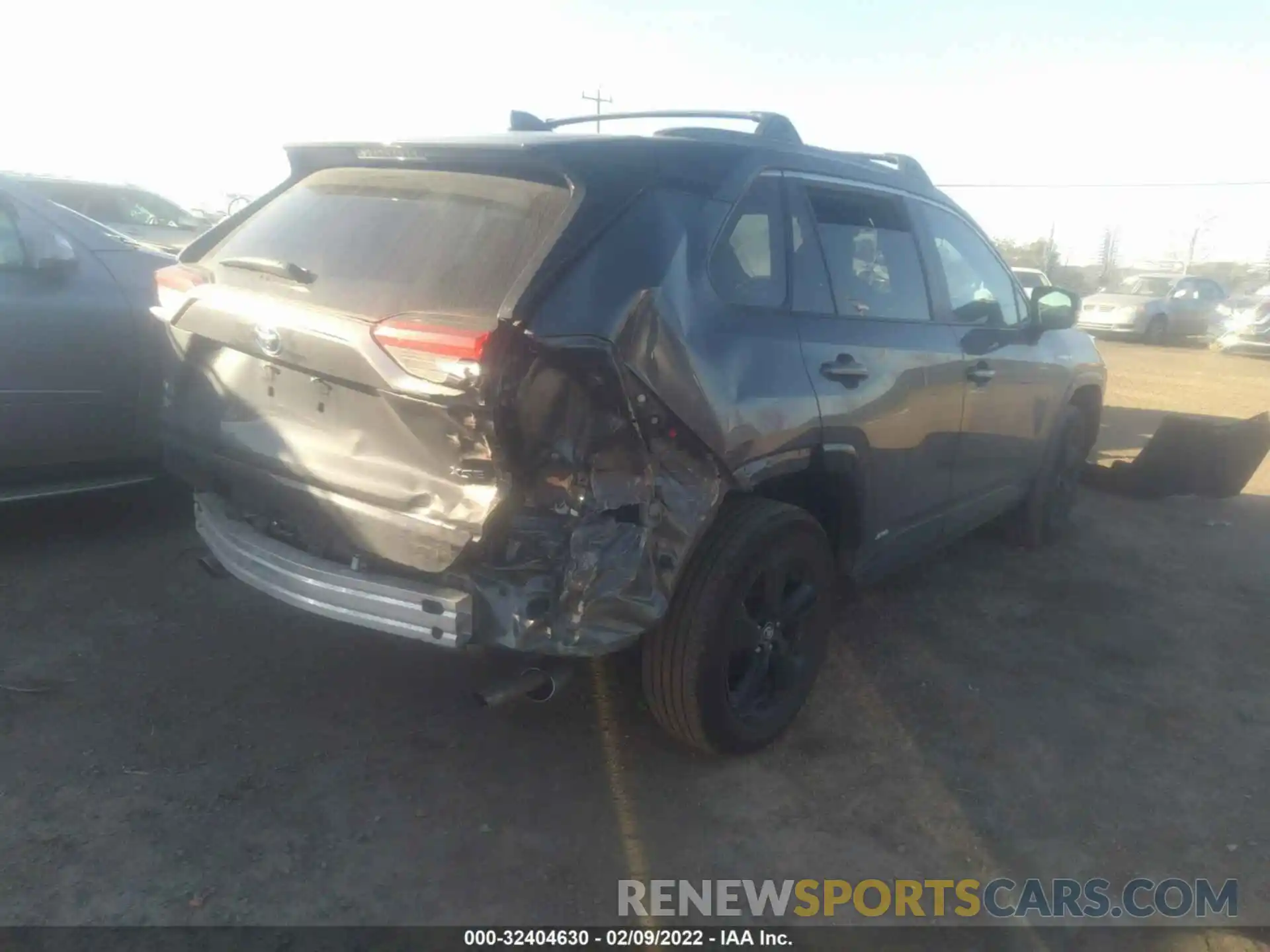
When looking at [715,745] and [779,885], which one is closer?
[779,885]

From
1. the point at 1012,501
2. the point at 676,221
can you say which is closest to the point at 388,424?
the point at 676,221

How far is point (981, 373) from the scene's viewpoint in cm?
430

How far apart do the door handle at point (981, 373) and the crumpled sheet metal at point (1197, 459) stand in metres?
3.35

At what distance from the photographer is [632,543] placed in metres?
2.70

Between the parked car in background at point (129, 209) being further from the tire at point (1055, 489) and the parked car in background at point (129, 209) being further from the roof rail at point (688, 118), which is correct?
the tire at point (1055, 489)

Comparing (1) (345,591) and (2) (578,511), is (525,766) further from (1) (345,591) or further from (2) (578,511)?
(2) (578,511)

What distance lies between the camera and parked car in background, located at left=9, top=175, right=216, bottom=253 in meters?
8.23

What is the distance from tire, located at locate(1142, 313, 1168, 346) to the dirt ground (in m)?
19.1

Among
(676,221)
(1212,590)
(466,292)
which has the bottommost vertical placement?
(1212,590)

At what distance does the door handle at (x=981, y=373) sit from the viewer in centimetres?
421

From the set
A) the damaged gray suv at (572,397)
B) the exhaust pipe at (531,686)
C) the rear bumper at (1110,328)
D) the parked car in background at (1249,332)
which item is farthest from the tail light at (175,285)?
the rear bumper at (1110,328)

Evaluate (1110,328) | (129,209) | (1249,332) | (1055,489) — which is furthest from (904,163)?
(1110,328)

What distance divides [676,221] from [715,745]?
1638 mm

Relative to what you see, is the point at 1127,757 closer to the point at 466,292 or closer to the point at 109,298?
the point at 466,292
